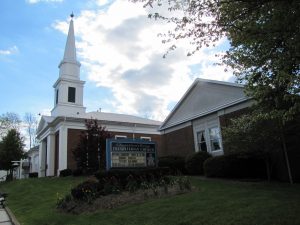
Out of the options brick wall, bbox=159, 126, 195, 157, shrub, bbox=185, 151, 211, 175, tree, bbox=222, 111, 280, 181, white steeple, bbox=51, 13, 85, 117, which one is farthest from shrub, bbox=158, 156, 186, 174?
white steeple, bbox=51, 13, 85, 117

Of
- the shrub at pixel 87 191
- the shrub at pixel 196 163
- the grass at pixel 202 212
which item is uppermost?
the shrub at pixel 196 163

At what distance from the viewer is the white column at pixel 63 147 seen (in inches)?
1507

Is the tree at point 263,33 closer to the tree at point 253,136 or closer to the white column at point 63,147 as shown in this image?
the tree at point 253,136

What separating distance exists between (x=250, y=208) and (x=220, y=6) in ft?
17.8

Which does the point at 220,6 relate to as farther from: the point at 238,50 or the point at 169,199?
the point at 169,199

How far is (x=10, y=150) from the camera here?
169ft

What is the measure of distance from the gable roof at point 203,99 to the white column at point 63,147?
44.7 ft

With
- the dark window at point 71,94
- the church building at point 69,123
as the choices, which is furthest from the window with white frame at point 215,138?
the dark window at point 71,94

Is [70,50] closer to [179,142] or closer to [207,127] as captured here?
[179,142]

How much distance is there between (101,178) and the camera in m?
15.3

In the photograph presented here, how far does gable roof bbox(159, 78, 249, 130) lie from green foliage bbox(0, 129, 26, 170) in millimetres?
30490

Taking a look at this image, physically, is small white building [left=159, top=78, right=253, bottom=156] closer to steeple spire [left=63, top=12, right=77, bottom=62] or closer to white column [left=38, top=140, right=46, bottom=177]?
steeple spire [left=63, top=12, right=77, bottom=62]

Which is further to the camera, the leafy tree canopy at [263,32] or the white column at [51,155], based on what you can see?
the white column at [51,155]

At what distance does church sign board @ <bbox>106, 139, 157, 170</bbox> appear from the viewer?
1670 cm
